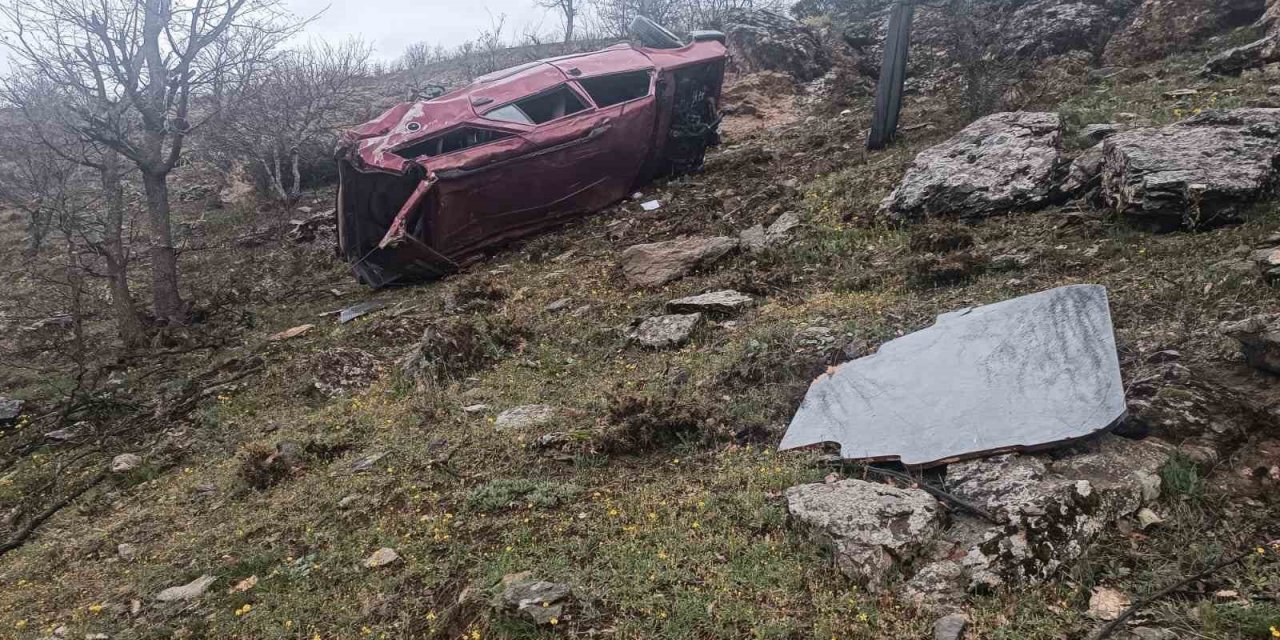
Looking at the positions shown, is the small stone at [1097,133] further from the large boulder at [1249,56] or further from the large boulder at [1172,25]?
the large boulder at [1172,25]

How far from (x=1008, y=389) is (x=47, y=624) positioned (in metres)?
4.46

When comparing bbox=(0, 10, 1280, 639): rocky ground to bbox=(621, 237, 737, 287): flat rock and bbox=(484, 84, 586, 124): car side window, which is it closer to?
bbox=(621, 237, 737, 287): flat rock

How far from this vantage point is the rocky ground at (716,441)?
2439mm

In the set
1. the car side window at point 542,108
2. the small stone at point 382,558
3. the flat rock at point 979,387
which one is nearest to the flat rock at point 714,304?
the flat rock at point 979,387

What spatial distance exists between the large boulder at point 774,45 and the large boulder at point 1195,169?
794 cm

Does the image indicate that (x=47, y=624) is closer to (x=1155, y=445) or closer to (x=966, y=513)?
(x=966, y=513)

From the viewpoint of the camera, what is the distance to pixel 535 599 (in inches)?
101

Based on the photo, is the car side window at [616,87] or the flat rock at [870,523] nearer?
the flat rock at [870,523]

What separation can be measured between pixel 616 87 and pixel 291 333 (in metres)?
4.71

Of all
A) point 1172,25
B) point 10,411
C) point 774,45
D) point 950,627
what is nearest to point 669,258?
point 950,627

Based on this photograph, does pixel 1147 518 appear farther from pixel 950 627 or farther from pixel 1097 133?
pixel 1097 133

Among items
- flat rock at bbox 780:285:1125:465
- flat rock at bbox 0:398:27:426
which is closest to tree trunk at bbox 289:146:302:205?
flat rock at bbox 0:398:27:426

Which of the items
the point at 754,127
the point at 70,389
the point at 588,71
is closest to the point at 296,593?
the point at 70,389

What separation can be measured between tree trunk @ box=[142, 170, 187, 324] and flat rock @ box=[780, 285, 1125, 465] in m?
7.25
